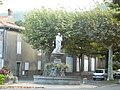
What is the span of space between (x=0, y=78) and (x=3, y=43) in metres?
19.4

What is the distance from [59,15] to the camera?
46250mm

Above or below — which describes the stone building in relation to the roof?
below

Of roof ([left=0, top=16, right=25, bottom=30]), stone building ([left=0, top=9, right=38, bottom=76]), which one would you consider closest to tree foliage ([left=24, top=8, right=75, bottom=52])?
roof ([left=0, top=16, right=25, bottom=30])

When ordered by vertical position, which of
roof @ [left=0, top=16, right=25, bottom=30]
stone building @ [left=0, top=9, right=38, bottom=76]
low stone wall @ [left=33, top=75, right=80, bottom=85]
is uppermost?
roof @ [left=0, top=16, right=25, bottom=30]

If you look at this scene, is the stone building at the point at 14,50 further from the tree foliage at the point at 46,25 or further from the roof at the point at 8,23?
the tree foliage at the point at 46,25

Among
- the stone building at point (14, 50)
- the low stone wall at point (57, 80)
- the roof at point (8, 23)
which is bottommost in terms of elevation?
the low stone wall at point (57, 80)

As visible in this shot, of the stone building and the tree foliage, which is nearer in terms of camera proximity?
the tree foliage

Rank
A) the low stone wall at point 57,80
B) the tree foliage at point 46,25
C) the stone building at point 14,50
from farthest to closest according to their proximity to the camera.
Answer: the stone building at point 14,50, the tree foliage at point 46,25, the low stone wall at point 57,80

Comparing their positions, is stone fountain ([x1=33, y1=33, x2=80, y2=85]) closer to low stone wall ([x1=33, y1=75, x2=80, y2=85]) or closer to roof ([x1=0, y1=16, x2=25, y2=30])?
low stone wall ([x1=33, y1=75, x2=80, y2=85])

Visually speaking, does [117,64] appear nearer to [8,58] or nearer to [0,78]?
[8,58]

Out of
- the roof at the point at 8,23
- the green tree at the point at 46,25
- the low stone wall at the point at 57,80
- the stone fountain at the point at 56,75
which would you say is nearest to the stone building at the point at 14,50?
the roof at the point at 8,23

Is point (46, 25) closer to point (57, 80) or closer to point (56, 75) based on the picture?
point (56, 75)

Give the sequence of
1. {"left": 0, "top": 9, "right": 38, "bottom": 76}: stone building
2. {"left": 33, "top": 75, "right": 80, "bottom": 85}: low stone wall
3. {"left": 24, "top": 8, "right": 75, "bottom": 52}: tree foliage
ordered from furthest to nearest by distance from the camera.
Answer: {"left": 0, "top": 9, "right": 38, "bottom": 76}: stone building → {"left": 24, "top": 8, "right": 75, "bottom": 52}: tree foliage → {"left": 33, "top": 75, "right": 80, "bottom": 85}: low stone wall

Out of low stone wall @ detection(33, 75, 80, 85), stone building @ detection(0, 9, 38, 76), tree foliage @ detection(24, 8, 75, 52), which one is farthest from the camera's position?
stone building @ detection(0, 9, 38, 76)
